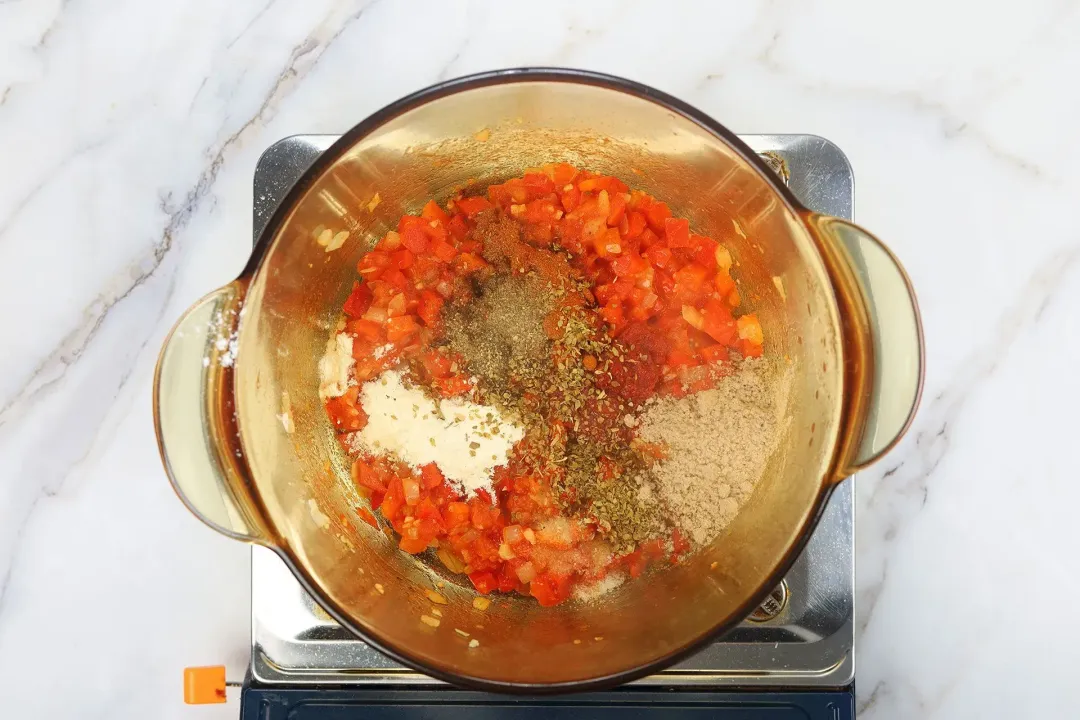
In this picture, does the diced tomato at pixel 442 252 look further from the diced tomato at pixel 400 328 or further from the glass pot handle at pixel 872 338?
the glass pot handle at pixel 872 338

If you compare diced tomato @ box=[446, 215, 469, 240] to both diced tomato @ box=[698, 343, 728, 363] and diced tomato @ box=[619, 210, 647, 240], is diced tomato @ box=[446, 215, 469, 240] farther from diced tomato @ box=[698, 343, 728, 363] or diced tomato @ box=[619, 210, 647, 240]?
diced tomato @ box=[698, 343, 728, 363]

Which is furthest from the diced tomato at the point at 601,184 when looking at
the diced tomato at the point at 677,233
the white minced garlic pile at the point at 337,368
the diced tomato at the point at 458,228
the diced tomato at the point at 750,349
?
the white minced garlic pile at the point at 337,368

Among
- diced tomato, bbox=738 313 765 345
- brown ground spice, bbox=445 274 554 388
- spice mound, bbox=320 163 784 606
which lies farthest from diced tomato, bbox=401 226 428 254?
diced tomato, bbox=738 313 765 345

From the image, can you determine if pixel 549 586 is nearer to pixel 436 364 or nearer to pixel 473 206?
pixel 436 364

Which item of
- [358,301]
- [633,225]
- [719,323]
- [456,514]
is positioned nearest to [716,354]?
[719,323]

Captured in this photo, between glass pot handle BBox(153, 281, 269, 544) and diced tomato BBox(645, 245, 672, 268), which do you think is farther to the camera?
diced tomato BBox(645, 245, 672, 268)
